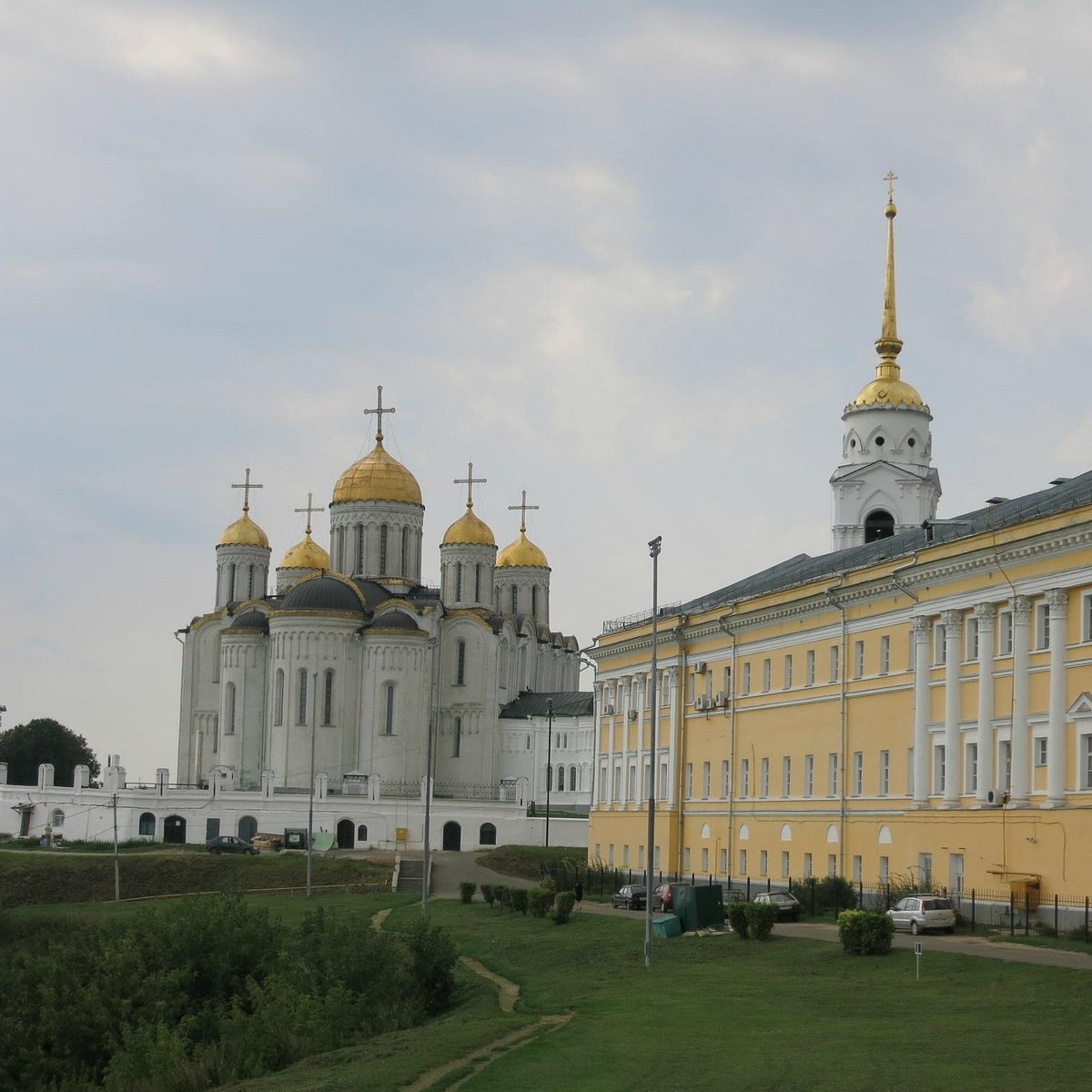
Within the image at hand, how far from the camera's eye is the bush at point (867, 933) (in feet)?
122

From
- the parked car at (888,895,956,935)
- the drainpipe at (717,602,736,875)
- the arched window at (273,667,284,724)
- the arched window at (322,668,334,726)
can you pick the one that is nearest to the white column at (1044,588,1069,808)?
the parked car at (888,895,956,935)

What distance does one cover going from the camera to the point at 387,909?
65562mm

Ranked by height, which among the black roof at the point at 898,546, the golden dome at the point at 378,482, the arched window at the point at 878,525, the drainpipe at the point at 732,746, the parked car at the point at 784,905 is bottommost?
the parked car at the point at 784,905

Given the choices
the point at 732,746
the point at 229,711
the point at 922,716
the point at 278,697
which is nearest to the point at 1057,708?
the point at 922,716

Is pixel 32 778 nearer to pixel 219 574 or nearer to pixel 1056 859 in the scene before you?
pixel 219 574

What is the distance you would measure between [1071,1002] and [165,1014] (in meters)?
23.4

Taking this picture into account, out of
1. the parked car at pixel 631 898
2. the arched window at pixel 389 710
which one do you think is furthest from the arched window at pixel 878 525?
the arched window at pixel 389 710

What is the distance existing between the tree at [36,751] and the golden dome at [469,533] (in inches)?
1305

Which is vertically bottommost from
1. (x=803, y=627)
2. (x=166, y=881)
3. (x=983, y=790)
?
(x=166, y=881)

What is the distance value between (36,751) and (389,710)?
38492mm

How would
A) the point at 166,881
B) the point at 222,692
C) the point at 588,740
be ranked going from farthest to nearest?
the point at 588,740 → the point at 222,692 → the point at 166,881

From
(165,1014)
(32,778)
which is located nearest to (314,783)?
(32,778)

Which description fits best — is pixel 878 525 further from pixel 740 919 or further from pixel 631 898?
pixel 740 919

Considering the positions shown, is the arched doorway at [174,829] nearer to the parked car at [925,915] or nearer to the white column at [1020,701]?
the parked car at [925,915]
